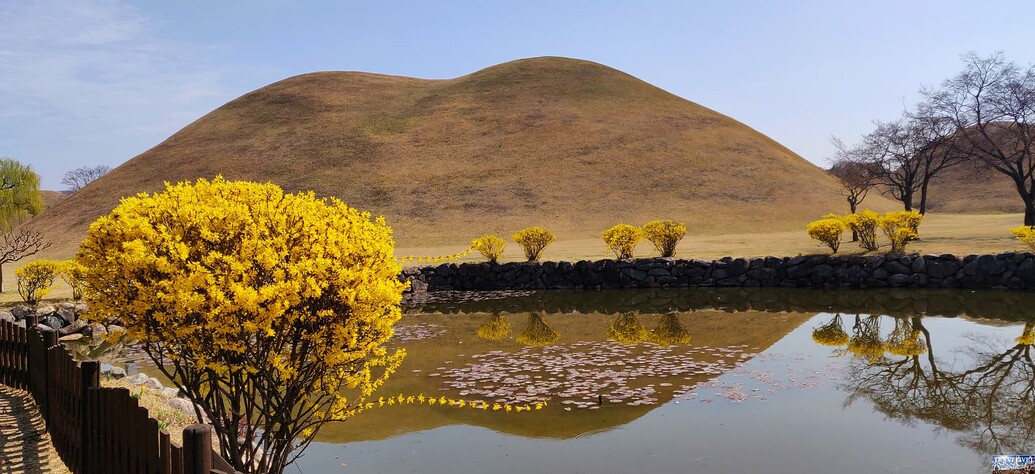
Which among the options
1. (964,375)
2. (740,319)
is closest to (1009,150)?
(740,319)

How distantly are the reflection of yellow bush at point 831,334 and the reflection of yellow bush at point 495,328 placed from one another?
6576 mm

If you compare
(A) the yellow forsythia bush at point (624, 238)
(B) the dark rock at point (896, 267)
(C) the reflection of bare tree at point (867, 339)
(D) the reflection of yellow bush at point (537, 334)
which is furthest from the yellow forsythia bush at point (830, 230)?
(D) the reflection of yellow bush at point (537, 334)

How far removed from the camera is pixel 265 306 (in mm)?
4453

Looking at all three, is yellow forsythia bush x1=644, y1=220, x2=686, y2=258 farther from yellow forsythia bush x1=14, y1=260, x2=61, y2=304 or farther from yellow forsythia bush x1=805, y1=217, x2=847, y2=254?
yellow forsythia bush x1=14, y1=260, x2=61, y2=304

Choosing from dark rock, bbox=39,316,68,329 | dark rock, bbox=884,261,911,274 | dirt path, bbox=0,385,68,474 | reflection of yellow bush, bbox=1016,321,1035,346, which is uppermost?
dark rock, bbox=884,261,911,274

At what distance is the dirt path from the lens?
5.42m

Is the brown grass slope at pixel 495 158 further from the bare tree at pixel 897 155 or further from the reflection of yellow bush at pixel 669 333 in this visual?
the reflection of yellow bush at pixel 669 333

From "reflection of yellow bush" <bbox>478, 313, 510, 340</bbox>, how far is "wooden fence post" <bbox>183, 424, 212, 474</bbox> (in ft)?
36.2

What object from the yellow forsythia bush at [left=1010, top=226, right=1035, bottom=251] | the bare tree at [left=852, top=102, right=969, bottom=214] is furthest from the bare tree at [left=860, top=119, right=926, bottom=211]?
the yellow forsythia bush at [left=1010, top=226, right=1035, bottom=251]

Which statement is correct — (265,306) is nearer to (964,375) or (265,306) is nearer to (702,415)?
(702,415)

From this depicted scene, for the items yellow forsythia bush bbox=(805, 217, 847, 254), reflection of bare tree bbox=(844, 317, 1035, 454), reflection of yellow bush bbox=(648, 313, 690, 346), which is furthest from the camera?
yellow forsythia bush bbox=(805, 217, 847, 254)

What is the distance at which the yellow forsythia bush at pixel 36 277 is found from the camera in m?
17.2

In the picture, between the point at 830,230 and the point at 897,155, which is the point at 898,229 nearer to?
the point at 830,230

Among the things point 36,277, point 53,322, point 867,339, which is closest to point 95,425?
point 867,339
